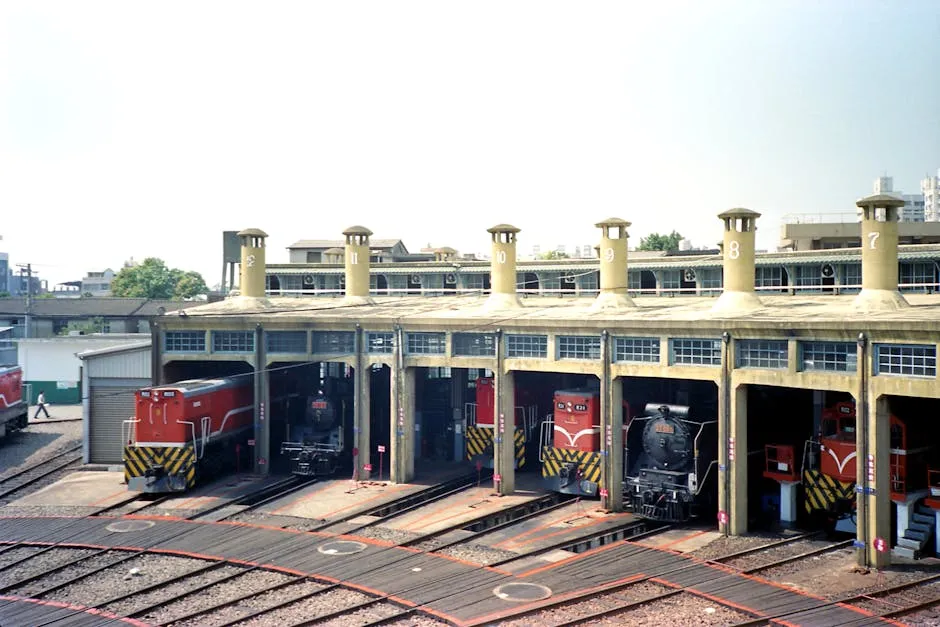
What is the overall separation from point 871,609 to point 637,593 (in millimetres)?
5610

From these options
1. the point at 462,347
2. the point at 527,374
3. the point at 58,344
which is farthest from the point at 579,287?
the point at 58,344

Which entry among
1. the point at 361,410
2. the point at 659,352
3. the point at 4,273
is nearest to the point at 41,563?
the point at 361,410

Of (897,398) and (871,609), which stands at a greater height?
(897,398)

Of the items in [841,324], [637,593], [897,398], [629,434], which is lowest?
[637,593]

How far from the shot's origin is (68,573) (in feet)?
80.7

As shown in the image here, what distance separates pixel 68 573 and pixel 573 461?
57.1 ft

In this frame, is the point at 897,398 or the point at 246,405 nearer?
the point at 897,398

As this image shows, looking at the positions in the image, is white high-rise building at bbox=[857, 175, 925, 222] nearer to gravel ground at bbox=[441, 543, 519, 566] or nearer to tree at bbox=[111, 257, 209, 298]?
gravel ground at bbox=[441, 543, 519, 566]

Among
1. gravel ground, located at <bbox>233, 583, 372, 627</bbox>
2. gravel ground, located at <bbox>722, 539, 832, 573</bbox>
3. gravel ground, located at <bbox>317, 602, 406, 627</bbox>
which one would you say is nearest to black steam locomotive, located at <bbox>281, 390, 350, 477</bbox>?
gravel ground, located at <bbox>233, 583, 372, 627</bbox>

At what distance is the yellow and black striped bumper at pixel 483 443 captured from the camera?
118ft

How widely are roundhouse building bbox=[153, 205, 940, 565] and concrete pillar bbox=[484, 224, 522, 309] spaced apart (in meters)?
0.07

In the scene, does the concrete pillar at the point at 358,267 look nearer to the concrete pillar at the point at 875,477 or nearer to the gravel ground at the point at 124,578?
the gravel ground at the point at 124,578

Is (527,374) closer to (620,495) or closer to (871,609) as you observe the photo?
(620,495)

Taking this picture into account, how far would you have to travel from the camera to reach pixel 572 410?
3231 centimetres
